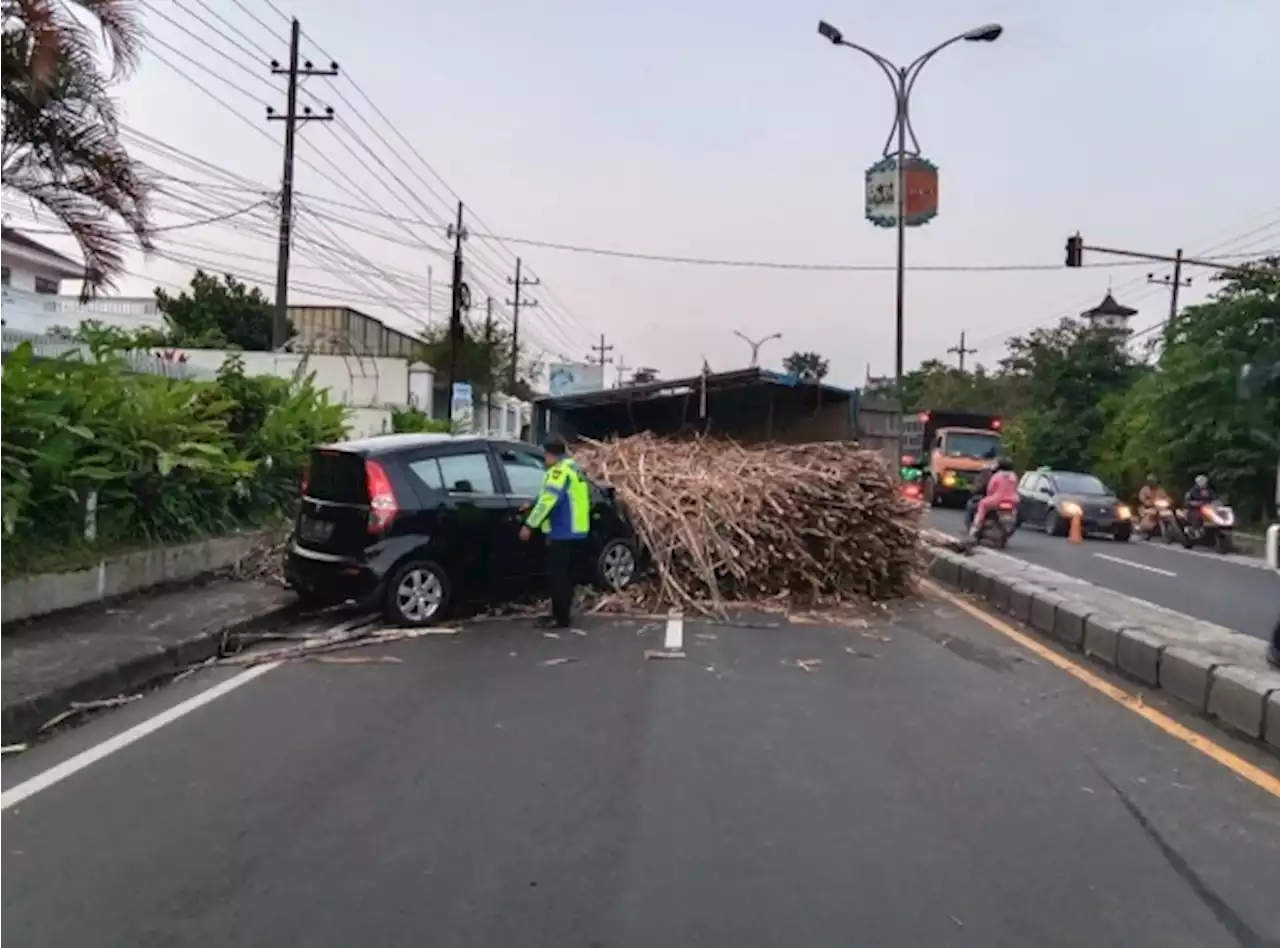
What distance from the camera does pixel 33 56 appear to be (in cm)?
912

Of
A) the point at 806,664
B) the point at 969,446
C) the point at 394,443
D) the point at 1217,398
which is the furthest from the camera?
the point at 969,446

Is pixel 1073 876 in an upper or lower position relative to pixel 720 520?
lower

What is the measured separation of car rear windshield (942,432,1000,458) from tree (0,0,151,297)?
3053cm

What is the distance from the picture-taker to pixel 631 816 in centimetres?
551

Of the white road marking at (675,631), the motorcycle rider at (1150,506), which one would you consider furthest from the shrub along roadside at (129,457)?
the motorcycle rider at (1150,506)

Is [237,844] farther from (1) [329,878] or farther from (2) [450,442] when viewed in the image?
(2) [450,442]

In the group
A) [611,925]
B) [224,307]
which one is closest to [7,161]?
[611,925]

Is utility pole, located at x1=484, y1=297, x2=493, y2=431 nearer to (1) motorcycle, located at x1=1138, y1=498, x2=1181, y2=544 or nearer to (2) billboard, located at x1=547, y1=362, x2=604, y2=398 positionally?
(2) billboard, located at x1=547, y1=362, x2=604, y2=398

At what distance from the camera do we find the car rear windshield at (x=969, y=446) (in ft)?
126

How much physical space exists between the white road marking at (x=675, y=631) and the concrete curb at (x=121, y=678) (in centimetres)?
347

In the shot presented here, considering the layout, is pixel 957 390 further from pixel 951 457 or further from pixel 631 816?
pixel 631 816

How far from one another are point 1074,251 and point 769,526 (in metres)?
17.9

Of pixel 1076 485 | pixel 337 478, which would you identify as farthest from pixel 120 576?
pixel 1076 485

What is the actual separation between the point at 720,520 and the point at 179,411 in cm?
560
